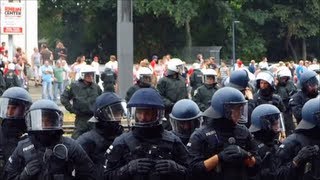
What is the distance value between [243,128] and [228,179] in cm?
53

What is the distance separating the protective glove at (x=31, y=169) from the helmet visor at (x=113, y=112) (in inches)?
61.3

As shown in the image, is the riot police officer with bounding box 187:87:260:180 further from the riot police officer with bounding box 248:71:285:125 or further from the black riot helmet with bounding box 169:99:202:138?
the riot police officer with bounding box 248:71:285:125

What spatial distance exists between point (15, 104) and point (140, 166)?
219 centimetres

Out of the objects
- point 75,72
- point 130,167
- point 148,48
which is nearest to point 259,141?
point 130,167

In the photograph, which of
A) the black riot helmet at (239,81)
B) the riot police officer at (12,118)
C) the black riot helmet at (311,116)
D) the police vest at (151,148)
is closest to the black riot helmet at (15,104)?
the riot police officer at (12,118)

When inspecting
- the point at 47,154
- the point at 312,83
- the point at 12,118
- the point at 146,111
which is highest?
the point at 312,83

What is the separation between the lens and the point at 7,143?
8.23m

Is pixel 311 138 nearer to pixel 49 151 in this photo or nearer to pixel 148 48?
pixel 49 151

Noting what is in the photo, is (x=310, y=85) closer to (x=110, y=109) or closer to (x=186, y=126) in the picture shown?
(x=186, y=126)

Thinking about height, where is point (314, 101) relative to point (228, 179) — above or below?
above

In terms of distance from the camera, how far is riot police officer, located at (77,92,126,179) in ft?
26.9

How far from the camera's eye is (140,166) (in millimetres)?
6617

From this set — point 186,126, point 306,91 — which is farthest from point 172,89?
point 186,126

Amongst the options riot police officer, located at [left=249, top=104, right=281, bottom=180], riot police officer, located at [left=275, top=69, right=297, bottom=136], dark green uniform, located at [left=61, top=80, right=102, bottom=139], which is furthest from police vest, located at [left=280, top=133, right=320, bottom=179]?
dark green uniform, located at [left=61, top=80, right=102, bottom=139]
